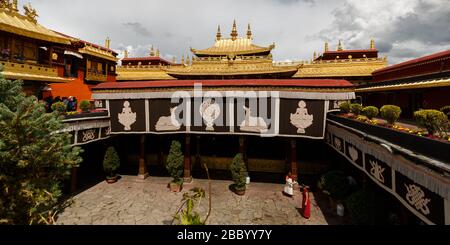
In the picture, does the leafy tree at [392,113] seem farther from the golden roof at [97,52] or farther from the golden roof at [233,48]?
the golden roof at [97,52]

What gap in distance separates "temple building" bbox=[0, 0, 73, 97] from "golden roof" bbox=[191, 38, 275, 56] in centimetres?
1571

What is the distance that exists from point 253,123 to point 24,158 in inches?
402

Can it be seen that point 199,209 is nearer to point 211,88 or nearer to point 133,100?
point 211,88

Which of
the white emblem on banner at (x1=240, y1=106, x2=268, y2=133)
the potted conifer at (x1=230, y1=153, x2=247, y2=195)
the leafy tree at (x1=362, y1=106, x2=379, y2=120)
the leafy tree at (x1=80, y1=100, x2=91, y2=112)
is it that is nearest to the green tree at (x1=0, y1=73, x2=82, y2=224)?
the leafy tree at (x1=80, y1=100, x2=91, y2=112)

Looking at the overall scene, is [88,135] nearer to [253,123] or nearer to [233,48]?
[253,123]

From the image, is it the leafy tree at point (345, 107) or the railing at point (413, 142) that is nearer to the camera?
the railing at point (413, 142)

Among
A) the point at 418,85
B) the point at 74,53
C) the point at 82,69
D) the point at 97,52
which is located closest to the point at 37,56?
the point at 74,53

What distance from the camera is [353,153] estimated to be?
9148mm

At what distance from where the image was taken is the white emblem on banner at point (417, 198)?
477cm

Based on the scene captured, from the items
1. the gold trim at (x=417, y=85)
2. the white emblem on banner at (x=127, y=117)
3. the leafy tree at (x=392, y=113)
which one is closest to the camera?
the leafy tree at (x=392, y=113)

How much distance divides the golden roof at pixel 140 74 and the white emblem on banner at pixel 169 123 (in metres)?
17.0

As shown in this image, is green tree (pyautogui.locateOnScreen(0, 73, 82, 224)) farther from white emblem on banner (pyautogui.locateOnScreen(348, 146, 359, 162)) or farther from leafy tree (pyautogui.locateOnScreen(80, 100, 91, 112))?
white emblem on banner (pyautogui.locateOnScreen(348, 146, 359, 162))

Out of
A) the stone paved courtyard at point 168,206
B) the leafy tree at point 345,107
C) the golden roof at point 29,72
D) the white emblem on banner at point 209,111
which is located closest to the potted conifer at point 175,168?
the stone paved courtyard at point 168,206
